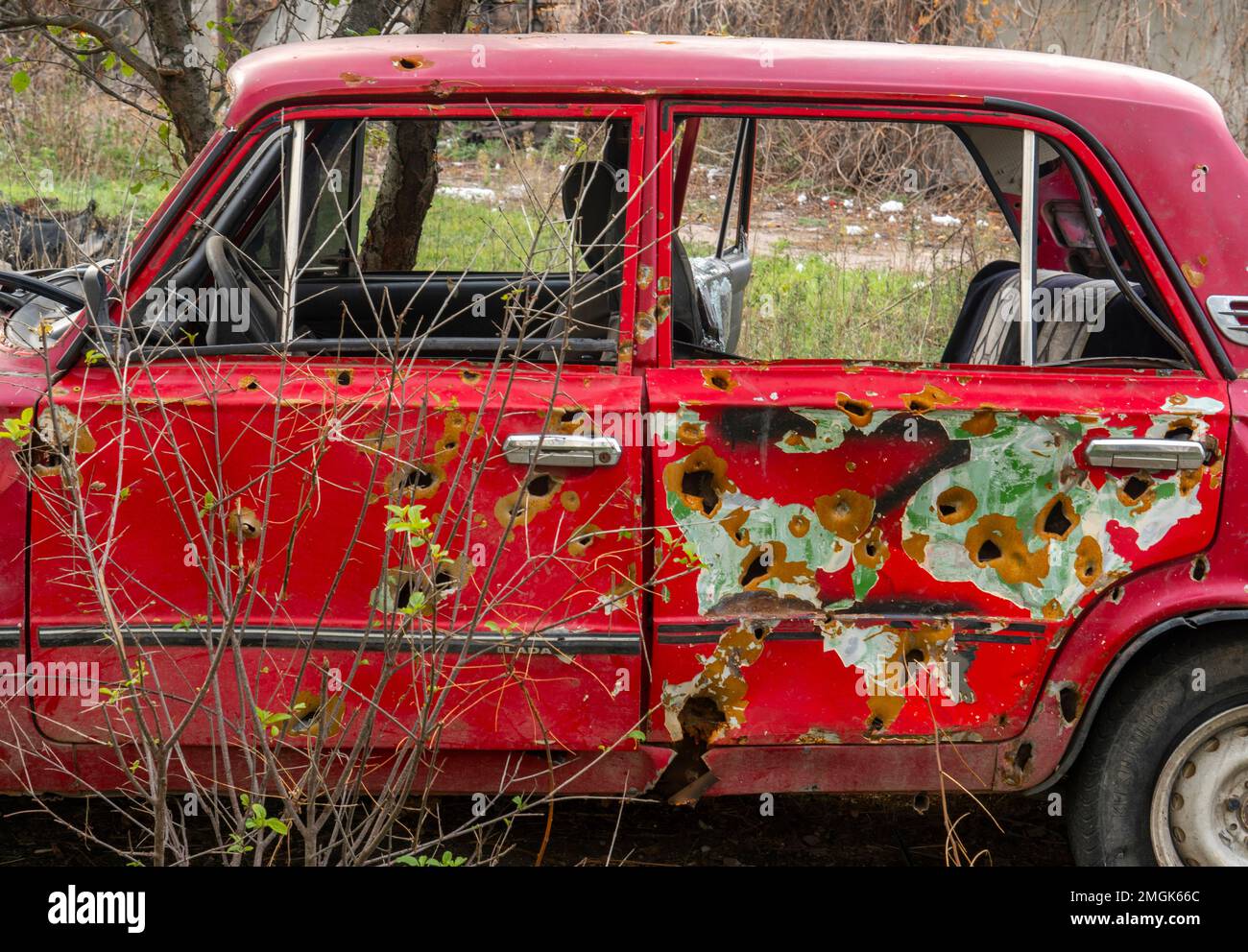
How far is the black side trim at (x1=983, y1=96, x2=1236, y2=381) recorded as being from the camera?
8.73ft

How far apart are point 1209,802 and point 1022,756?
427 millimetres

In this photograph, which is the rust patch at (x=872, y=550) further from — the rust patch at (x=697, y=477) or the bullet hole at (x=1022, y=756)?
the bullet hole at (x=1022, y=756)

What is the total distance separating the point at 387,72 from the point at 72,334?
2.86ft

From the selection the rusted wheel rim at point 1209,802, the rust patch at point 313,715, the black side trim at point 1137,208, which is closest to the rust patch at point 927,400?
the black side trim at point 1137,208

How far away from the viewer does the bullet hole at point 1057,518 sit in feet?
8.63

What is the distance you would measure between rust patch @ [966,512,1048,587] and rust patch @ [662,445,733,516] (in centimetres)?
53

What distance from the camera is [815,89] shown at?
265 centimetres

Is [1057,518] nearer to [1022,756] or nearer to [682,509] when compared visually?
[1022,756]

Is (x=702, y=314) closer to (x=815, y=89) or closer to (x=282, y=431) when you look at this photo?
(x=815, y=89)

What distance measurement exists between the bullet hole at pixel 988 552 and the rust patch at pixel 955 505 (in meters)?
0.07

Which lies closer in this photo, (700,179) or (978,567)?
(978,567)

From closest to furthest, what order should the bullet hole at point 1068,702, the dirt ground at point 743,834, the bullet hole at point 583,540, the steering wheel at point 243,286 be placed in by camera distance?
1. the bullet hole at point 583,540
2. the bullet hole at point 1068,702
3. the steering wheel at point 243,286
4. the dirt ground at point 743,834

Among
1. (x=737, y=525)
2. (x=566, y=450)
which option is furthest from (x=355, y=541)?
(x=737, y=525)
